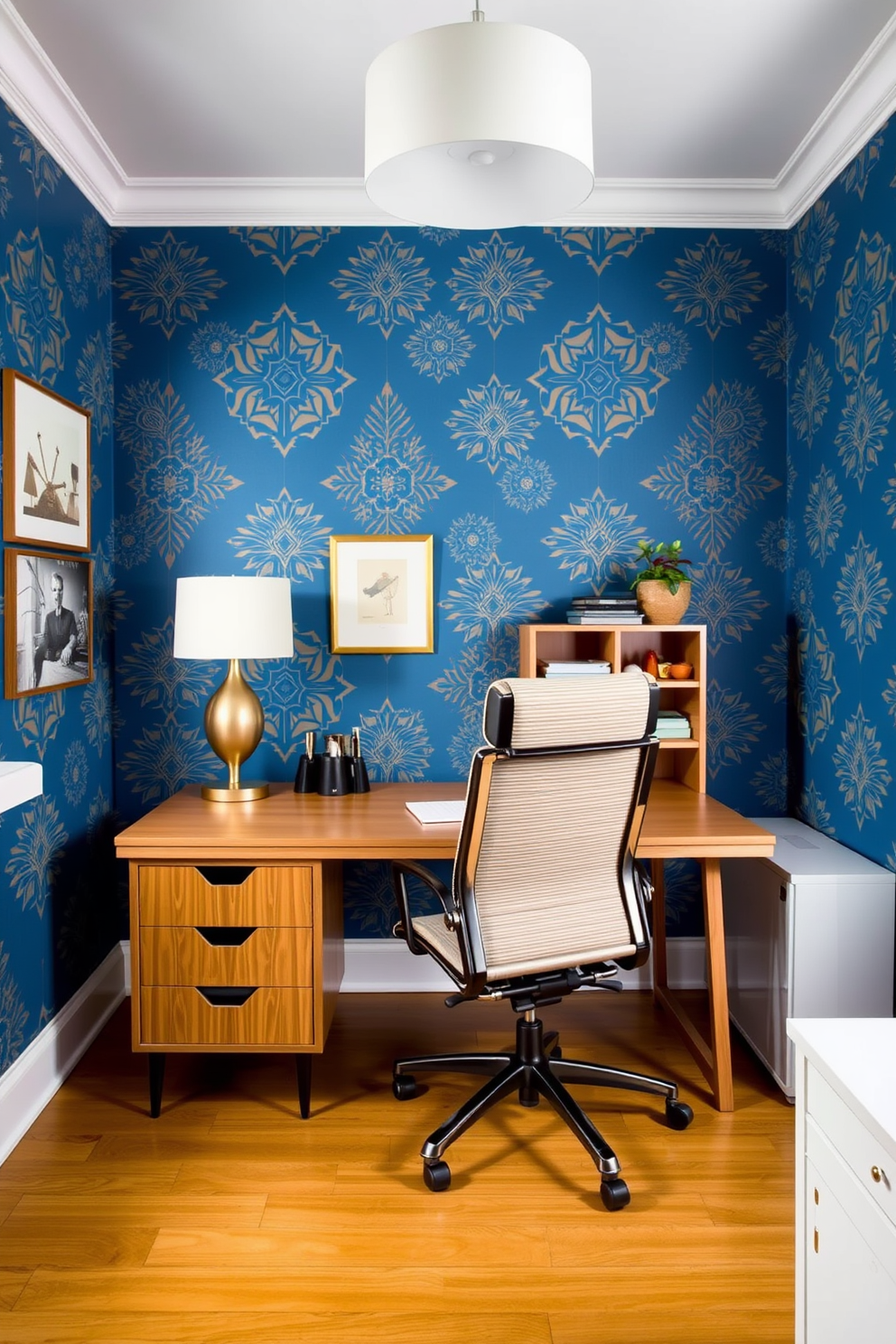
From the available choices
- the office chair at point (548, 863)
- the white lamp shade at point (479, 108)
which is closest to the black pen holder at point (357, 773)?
the office chair at point (548, 863)

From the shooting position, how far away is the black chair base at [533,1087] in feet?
6.84

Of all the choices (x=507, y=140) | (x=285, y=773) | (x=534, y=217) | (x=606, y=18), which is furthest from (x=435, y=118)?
(x=285, y=773)

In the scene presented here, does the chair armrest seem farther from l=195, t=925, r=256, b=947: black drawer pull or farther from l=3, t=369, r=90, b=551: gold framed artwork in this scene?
l=3, t=369, r=90, b=551: gold framed artwork

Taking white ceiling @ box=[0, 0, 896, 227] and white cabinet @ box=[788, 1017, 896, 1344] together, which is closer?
white cabinet @ box=[788, 1017, 896, 1344]

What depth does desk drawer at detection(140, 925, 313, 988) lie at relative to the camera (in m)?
2.39

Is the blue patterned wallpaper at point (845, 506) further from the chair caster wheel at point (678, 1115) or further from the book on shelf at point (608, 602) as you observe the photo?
the chair caster wheel at point (678, 1115)

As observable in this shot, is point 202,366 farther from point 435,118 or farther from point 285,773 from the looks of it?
point 435,118

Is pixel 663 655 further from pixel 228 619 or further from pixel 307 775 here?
pixel 228 619

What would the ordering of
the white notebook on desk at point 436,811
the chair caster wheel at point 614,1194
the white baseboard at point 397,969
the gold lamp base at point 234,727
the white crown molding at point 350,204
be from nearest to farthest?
the chair caster wheel at point 614,1194, the white notebook on desk at point 436,811, the gold lamp base at point 234,727, the white crown molding at point 350,204, the white baseboard at point 397,969

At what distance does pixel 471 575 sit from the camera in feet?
10.6

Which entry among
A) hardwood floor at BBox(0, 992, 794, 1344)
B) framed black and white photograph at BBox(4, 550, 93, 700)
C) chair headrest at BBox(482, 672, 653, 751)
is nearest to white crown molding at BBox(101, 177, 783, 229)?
framed black and white photograph at BBox(4, 550, 93, 700)

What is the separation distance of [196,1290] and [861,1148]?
1.38 meters

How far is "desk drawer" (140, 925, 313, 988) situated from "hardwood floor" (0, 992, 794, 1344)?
15.3 inches

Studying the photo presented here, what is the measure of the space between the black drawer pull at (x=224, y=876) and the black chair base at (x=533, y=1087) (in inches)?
25.4
